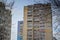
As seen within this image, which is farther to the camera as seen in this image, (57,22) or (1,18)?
(1,18)

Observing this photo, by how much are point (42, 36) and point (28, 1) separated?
1.83 ft

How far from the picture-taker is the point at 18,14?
2.72 m

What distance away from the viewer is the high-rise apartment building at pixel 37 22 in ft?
8.72

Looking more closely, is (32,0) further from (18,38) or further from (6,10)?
(18,38)

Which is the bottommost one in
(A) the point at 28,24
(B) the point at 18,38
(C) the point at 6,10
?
(B) the point at 18,38

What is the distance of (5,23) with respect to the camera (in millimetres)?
2781

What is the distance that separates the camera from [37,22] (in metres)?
2.72

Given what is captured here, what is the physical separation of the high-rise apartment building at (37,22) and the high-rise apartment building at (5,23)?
0.24 m

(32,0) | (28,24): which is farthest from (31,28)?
(32,0)

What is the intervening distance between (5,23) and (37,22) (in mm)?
478

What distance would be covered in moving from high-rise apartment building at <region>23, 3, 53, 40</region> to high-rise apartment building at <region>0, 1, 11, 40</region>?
24 cm

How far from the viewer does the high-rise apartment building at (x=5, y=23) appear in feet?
9.03

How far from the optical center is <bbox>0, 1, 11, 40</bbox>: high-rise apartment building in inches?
108

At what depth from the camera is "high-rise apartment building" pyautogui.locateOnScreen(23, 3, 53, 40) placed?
266cm
